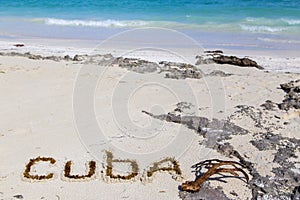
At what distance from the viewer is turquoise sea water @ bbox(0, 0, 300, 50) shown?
40.4 ft

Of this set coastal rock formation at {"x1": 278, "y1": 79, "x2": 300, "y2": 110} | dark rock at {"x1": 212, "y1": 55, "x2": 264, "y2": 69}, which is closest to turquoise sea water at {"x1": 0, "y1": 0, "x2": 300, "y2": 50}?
dark rock at {"x1": 212, "y1": 55, "x2": 264, "y2": 69}

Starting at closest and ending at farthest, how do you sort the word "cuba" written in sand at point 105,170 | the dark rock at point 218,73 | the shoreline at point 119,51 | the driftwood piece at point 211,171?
1. the driftwood piece at point 211,171
2. the word "cuba" written in sand at point 105,170
3. the dark rock at point 218,73
4. the shoreline at point 119,51

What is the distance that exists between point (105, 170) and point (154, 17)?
13744 millimetres

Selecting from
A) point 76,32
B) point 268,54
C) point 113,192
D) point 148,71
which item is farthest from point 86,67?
point 76,32

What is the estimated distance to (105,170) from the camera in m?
2.89

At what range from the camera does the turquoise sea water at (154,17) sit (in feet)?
40.4

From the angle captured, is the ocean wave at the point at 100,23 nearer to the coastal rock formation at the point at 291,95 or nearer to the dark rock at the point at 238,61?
the dark rock at the point at 238,61

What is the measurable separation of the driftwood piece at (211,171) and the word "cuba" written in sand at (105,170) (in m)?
0.19

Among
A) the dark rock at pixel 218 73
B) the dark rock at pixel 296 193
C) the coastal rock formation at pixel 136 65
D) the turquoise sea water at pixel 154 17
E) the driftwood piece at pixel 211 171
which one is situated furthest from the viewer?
the turquoise sea water at pixel 154 17

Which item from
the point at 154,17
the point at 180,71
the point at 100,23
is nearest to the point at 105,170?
the point at 180,71

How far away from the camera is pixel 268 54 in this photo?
27.4ft

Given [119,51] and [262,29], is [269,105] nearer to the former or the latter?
[119,51]

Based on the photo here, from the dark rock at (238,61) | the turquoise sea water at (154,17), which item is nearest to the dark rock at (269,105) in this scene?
the dark rock at (238,61)

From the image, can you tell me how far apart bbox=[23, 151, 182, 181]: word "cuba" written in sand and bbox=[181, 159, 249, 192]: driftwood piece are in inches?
7.3
